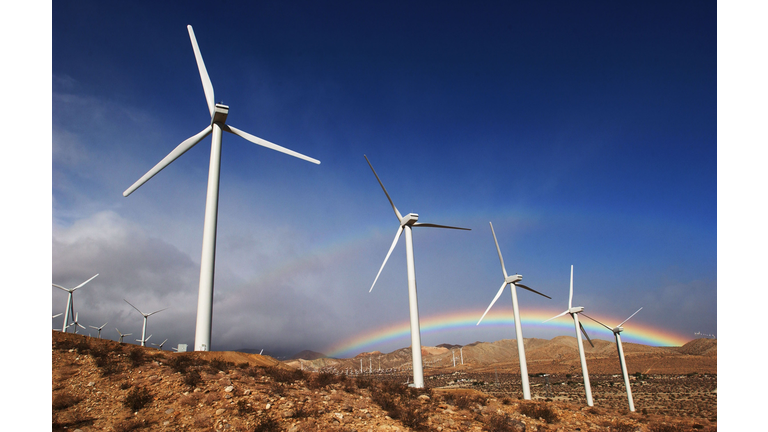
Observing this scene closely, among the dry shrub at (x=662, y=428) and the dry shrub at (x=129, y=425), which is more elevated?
the dry shrub at (x=129, y=425)

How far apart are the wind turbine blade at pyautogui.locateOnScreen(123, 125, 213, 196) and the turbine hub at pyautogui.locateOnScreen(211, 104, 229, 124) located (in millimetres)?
746

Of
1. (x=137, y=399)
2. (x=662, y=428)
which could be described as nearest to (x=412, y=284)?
(x=662, y=428)

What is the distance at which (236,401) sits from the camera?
1589cm

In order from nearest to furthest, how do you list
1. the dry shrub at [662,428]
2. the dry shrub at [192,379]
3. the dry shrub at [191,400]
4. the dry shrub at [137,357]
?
the dry shrub at [191,400], the dry shrub at [192,379], the dry shrub at [137,357], the dry shrub at [662,428]

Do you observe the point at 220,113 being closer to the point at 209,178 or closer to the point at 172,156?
the point at 172,156

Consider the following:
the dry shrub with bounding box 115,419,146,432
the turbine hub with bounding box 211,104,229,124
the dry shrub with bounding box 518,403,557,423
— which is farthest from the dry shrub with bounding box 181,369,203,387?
the dry shrub with bounding box 518,403,557,423

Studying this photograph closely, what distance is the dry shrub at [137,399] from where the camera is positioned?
47.3ft

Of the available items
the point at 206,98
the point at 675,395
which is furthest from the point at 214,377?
the point at 675,395

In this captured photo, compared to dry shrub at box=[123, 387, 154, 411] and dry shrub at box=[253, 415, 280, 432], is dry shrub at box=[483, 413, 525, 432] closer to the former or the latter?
dry shrub at box=[253, 415, 280, 432]

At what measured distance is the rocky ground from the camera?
14125mm

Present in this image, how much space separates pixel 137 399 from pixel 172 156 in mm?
17206

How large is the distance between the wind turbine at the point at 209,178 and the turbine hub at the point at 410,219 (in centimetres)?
1151

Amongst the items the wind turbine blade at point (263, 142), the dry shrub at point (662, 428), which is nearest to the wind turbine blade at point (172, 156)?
the wind turbine blade at point (263, 142)

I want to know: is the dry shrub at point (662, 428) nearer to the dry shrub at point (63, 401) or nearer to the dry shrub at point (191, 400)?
the dry shrub at point (191, 400)
